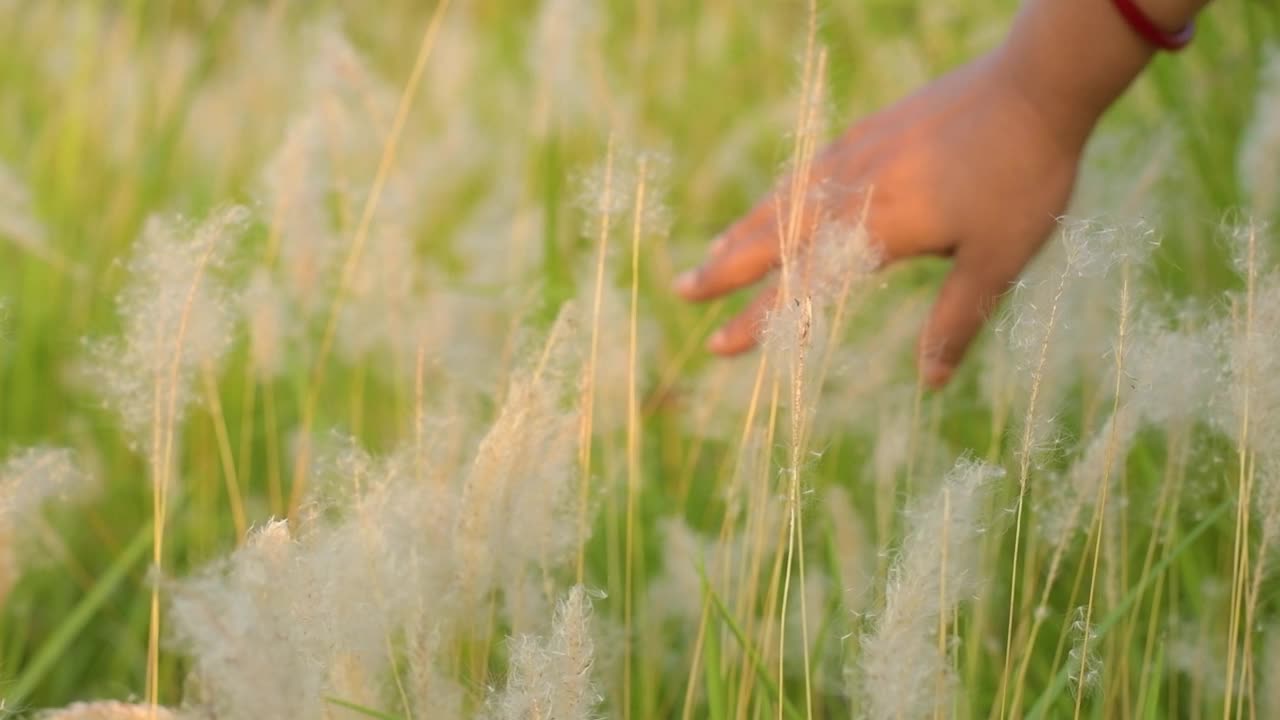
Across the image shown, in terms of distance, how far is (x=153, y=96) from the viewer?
1.89 m

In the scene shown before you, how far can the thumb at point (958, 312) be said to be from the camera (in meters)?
1.13

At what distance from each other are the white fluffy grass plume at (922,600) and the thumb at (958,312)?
40 centimetres

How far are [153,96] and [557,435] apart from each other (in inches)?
49.3

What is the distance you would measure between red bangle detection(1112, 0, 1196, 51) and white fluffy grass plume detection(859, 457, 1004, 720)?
1.58ft

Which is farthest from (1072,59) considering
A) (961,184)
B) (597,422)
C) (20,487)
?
(20,487)

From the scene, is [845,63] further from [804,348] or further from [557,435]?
[804,348]

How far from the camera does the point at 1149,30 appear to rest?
104cm

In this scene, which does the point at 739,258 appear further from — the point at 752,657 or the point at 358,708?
the point at 358,708

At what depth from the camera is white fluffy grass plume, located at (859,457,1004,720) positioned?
2.26 feet

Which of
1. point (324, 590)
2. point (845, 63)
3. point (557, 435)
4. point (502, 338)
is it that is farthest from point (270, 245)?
point (845, 63)

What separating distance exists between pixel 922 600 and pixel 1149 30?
58 cm

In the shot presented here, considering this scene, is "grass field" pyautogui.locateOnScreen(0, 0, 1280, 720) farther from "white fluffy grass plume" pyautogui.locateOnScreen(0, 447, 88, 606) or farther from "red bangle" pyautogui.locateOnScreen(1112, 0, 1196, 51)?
"red bangle" pyautogui.locateOnScreen(1112, 0, 1196, 51)

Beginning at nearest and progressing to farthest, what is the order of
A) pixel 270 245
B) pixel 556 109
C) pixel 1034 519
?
pixel 1034 519
pixel 270 245
pixel 556 109

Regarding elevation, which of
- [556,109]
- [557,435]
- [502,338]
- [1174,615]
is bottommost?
[1174,615]
